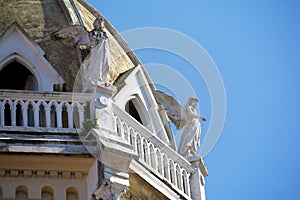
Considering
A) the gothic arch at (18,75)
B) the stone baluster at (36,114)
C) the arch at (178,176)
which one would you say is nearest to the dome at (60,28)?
the gothic arch at (18,75)

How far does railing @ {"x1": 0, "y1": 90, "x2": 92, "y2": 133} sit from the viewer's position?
26484 mm

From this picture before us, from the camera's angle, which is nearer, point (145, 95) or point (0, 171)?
point (0, 171)

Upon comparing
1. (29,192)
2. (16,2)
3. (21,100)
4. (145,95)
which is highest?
(16,2)

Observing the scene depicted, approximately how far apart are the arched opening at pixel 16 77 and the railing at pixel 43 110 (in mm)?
2296

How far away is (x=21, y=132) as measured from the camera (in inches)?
1033

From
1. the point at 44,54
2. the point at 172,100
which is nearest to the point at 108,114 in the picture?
the point at 44,54

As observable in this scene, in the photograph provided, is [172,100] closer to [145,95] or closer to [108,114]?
[145,95]

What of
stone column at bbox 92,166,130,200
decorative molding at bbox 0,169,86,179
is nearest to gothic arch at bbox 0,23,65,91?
decorative molding at bbox 0,169,86,179

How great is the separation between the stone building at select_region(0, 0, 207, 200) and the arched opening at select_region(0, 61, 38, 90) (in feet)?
0.07

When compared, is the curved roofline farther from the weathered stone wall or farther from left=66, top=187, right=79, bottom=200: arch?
left=66, top=187, right=79, bottom=200: arch

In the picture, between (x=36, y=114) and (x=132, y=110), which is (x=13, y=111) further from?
(x=132, y=110)

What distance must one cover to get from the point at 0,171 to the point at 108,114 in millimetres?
2390

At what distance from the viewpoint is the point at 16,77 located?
29.6m

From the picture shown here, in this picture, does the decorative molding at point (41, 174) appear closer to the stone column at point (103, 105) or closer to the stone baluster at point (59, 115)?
the stone baluster at point (59, 115)
